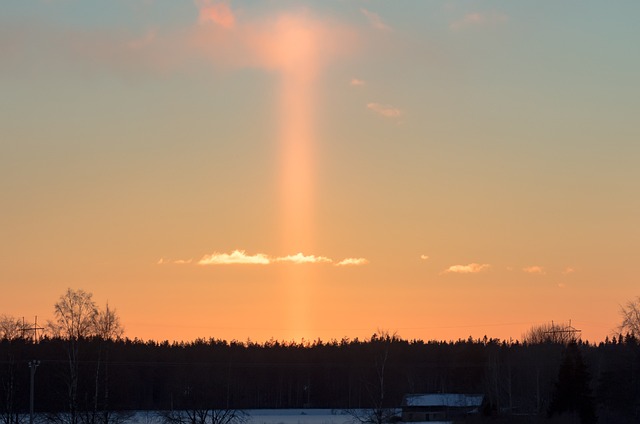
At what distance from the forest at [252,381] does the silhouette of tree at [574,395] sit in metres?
0.09

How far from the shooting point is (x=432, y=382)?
652 ft

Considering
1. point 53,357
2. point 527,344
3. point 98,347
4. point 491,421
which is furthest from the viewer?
point 527,344

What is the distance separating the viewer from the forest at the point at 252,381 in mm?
88688

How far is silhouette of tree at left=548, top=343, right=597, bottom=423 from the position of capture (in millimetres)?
86062

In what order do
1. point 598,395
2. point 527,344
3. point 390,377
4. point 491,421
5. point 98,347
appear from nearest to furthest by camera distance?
point 98,347, point 491,421, point 598,395, point 527,344, point 390,377

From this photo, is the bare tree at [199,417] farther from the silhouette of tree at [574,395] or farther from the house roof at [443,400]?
the house roof at [443,400]

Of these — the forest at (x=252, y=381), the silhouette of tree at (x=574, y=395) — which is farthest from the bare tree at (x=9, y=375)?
the silhouette of tree at (x=574, y=395)

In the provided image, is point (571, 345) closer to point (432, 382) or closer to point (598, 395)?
point (598, 395)

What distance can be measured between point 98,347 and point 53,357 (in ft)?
149

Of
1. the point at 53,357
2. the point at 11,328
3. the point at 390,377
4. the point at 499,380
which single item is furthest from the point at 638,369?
the point at 390,377

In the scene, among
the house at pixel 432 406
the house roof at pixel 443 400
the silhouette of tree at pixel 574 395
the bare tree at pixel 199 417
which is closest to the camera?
the bare tree at pixel 199 417

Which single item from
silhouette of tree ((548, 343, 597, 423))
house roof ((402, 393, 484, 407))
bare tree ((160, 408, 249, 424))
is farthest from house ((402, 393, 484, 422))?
bare tree ((160, 408, 249, 424))

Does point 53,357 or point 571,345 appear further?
point 53,357

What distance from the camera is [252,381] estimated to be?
198875 millimetres
